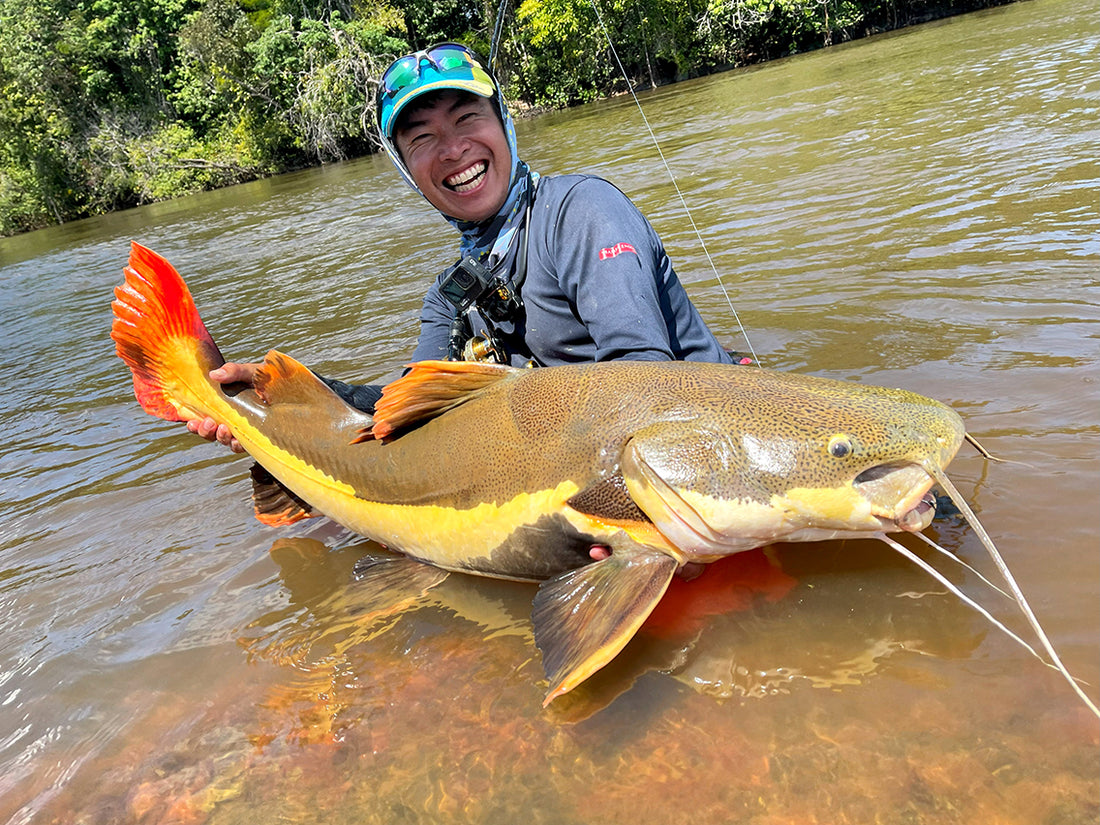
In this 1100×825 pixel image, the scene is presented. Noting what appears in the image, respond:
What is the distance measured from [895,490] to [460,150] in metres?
2.19

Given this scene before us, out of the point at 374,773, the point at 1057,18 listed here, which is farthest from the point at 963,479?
the point at 1057,18

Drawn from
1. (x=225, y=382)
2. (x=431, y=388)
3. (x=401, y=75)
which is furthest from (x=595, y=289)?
(x=225, y=382)

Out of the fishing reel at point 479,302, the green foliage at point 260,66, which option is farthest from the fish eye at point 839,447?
the green foliage at point 260,66

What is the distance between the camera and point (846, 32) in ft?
97.3

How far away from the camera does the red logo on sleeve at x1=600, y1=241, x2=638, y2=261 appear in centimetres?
265

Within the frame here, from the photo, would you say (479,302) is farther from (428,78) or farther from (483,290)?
(428,78)

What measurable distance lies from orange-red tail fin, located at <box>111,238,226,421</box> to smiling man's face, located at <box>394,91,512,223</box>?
3.86ft

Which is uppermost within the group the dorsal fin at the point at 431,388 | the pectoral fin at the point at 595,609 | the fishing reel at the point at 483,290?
the fishing reel at the point at 483,290

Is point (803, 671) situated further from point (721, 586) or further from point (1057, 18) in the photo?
point (1057, 18)

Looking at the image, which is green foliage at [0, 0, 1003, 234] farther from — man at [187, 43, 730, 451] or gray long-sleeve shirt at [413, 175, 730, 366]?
gray long-sleeve shirt at [413, 175, 730, 366]

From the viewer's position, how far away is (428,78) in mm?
2990

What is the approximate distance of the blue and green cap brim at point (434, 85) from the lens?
2.97 metres

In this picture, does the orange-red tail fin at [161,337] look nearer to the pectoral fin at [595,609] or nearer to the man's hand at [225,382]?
the man's hand at [225,382]

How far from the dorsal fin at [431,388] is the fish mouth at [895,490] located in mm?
1176
